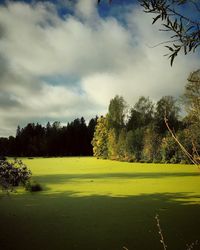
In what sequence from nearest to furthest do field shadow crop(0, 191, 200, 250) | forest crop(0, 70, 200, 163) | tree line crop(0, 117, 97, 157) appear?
field shadow crop(0, 191, 200, 250)
forest crop(0, 70, 200, 163)
tree line crop(0, 117, 97, 157)

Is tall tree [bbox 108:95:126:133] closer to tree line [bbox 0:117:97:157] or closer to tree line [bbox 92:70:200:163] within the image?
tree line [bbox 92:70:200:163]

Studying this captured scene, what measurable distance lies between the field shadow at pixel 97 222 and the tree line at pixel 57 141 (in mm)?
59382

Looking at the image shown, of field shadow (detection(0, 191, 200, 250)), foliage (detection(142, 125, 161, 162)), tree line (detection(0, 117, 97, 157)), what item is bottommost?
field shadow (detection(0, 191, 200, 250))

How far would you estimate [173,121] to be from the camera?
124ft

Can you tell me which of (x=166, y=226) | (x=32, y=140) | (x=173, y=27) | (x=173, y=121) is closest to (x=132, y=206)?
(x=166, y=226)

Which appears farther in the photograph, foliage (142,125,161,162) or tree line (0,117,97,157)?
tree line (0,117,97,157)

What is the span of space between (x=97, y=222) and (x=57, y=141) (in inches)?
2578

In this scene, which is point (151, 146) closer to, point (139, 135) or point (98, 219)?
point (139, 135)

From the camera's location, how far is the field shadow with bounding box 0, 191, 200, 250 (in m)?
5.73

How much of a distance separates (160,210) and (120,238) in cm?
249

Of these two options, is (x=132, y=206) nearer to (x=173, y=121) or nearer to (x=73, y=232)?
(x=73, y=232)

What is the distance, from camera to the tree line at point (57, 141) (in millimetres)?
70312

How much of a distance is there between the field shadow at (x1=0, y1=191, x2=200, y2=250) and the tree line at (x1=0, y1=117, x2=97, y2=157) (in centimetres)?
5938

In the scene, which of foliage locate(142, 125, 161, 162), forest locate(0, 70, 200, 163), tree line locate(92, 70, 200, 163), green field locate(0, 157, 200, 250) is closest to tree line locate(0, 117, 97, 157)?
forest locate(0, 70, 200, 163)
